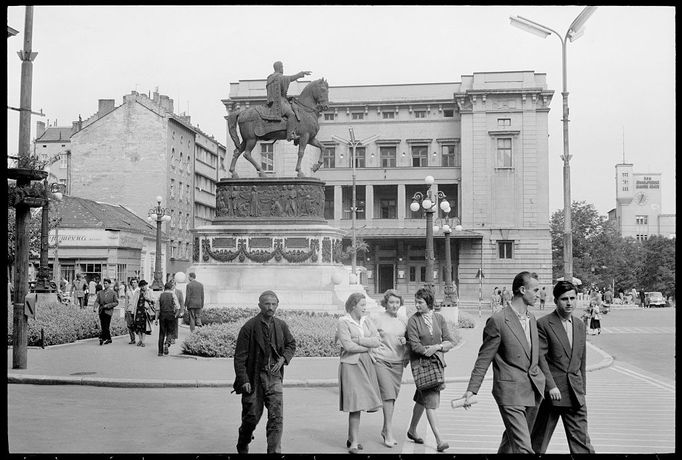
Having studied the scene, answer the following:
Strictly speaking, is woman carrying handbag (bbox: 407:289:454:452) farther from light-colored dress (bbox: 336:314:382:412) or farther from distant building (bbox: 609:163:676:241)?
distant building (bbox: 609:163:676:241)

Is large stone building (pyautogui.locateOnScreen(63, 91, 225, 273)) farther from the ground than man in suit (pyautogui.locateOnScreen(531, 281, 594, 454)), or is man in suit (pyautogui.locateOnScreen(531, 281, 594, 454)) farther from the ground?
large stone building (pyautogui.locateOnScreen(63, 91, 225, 273))

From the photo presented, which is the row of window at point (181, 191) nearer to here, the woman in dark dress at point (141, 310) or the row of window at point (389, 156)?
the row of window at point (389, 156)

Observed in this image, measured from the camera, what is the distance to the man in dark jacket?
866 centimetres

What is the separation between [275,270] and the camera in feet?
84.2

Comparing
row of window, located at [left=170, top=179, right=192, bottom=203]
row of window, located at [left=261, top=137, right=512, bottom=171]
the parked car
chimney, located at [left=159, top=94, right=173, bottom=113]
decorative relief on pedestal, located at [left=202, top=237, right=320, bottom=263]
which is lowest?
the parked car

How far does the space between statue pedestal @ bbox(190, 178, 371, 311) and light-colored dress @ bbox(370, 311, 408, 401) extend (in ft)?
46.7

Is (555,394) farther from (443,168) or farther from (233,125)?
(443,168)

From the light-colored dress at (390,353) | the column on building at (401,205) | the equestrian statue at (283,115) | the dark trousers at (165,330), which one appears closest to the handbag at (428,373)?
the light-colored dress at (390,353)

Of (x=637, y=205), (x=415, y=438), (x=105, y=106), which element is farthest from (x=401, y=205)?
(x=637, y=205)

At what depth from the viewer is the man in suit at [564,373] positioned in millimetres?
7840

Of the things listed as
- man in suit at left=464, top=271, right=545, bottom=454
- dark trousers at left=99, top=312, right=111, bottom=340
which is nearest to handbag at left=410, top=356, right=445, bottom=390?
man in suit at left=464, top=271, right=545, bottom=454

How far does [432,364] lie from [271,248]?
646 inches

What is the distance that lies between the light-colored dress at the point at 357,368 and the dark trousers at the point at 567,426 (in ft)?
6.80

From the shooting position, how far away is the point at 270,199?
87.0 ft
